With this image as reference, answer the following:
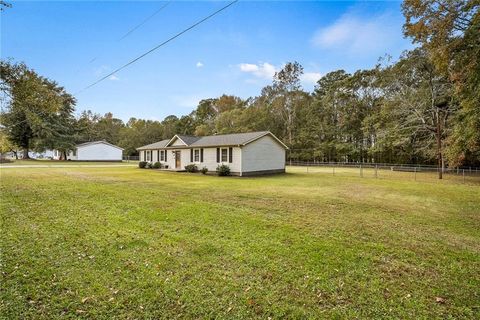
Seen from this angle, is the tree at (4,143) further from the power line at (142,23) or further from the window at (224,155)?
the window at (224,155)

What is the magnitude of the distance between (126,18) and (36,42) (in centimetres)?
736

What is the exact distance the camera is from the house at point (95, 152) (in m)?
43.4

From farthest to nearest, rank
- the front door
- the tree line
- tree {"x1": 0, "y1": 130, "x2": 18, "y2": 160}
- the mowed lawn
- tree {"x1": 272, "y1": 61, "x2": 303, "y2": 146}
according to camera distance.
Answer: tree {"x1": 272, "y1": 61, "x2": 303, "y2": 146}
the front door
tree {"x1": 0, "y1": 130, "x2": 18, "y2": 160}
the tree line
the mowed lawn

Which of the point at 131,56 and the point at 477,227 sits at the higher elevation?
the point at 131,56

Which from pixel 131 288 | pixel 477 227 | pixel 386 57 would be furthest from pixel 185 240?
pixel 386 57

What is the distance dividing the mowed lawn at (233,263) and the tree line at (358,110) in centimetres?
677

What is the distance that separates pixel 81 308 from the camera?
2.86 m

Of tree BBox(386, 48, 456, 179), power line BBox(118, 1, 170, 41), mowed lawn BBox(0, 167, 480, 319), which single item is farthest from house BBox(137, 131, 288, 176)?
tree BBox(386, 48, 456, 179)

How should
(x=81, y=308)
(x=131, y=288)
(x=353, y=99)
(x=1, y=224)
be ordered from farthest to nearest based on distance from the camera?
1. (x=353, y=99)
2. (x=1, y=224)
3. (x=131, y=288)
4. (x=81, y=308)

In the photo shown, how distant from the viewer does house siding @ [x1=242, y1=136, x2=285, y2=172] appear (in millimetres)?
19886

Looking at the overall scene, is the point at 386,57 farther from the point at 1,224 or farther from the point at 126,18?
the point at 1,224

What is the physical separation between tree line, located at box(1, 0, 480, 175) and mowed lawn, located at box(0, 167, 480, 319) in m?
6.77

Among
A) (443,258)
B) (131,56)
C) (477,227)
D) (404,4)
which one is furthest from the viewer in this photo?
(404,4)

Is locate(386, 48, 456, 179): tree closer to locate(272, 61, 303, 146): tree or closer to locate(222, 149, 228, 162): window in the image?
locate(272, 61, 303, 146): tree
